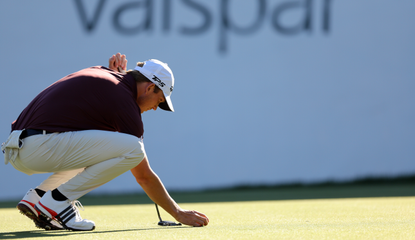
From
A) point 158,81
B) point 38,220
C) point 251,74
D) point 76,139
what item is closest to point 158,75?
point 158,81

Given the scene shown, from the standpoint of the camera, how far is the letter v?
4.94 meters

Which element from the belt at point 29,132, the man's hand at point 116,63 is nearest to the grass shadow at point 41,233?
the belt at point 29,132

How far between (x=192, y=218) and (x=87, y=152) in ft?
1.42

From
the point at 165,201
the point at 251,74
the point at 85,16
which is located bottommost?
the point at 251,74

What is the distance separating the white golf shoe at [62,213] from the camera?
4.90 feet

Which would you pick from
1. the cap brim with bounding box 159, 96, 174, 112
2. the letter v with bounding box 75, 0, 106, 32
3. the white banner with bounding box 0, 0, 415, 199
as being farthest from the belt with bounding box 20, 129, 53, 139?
the letter v with bounding box 75, 0, 106, 32

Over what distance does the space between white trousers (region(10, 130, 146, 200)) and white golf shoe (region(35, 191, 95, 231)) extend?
2.4 inches

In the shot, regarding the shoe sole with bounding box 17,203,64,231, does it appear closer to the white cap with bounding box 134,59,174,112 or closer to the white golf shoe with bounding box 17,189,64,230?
the white golf shoe with bounding box 17,189,64,230

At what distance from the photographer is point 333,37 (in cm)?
524

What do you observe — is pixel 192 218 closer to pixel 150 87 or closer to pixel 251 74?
pixel 150 87

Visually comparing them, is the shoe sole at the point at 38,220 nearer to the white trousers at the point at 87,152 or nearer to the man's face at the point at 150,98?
the white trousers at the point at 87,152

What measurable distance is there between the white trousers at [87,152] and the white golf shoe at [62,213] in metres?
0.06

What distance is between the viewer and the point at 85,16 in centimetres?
496

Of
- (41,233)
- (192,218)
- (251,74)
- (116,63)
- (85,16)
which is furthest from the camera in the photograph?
(251,74)
